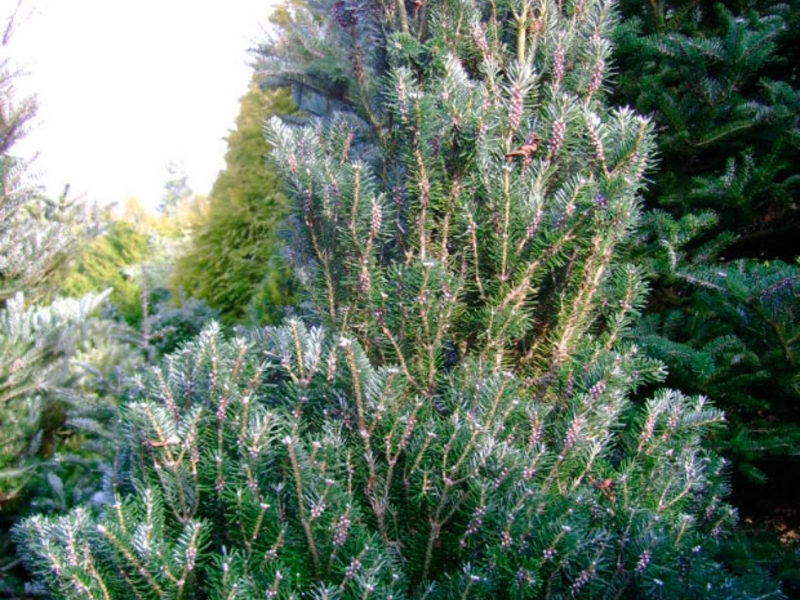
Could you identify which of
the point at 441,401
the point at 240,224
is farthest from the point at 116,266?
the point at 441,401

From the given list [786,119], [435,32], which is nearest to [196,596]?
[435,32]

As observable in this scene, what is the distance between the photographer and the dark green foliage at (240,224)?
5707 millimetres

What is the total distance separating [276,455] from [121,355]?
13.4 feet

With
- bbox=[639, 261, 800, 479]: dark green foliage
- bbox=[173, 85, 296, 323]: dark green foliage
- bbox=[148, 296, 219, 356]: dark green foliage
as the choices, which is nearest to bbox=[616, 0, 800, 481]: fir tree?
bbox=[639, 261, 800, 479]: dark green foliage

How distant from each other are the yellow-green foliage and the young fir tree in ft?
20.0

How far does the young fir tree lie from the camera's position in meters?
1.54

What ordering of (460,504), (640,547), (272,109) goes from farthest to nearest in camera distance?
(272,109), (460,504), (640,547)

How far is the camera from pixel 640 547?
1531 mm

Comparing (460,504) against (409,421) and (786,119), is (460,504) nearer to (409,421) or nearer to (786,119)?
(409,421)

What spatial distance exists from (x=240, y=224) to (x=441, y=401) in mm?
4413

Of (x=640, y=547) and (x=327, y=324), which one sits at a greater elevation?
(x=327, y=324)

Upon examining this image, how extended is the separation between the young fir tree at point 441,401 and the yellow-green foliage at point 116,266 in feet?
20.0

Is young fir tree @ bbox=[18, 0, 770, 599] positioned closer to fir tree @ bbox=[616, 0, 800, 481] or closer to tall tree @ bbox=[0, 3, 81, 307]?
fir tree @ bbox=[616, 0, 800, 481]

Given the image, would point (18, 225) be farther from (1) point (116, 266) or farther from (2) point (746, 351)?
(1) point (116, 266)
